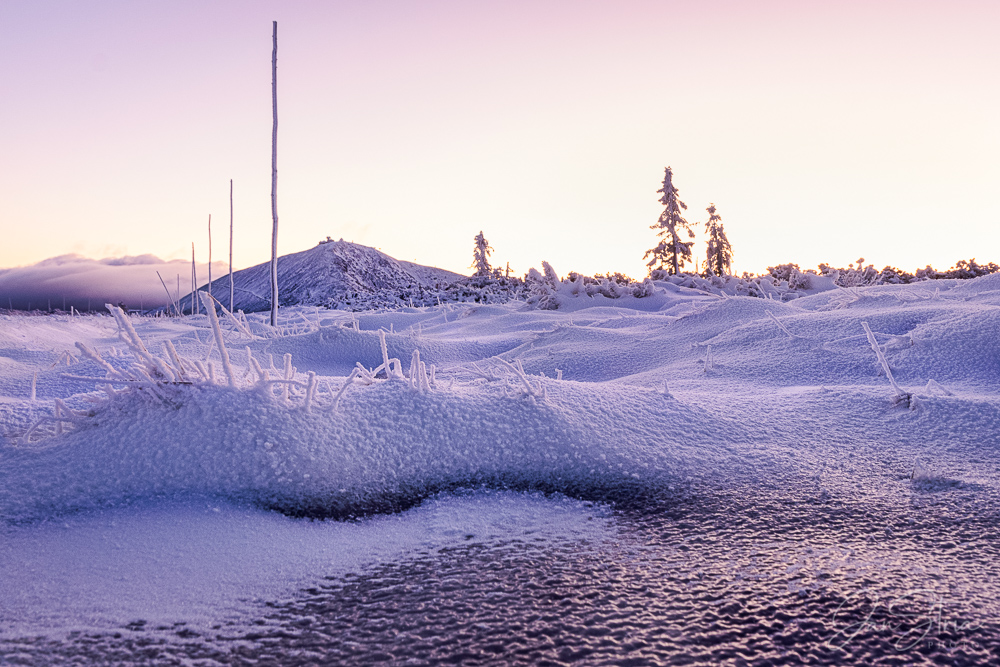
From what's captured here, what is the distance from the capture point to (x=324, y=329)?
215 inches

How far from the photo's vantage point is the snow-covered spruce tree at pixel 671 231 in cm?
2905

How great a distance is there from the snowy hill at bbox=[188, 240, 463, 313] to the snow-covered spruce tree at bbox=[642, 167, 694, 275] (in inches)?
865

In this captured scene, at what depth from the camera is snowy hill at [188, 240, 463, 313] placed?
156 ft

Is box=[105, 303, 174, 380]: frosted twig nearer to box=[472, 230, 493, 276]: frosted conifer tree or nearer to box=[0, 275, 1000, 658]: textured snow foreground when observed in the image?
box=[0, 275, 1000, 658]: textured snow foreground

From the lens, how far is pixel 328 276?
167ft

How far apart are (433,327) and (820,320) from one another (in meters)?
5.14

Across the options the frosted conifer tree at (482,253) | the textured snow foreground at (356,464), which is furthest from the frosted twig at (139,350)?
the frosted conifer tree at (482,253)

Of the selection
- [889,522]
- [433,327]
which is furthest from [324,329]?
[889,522]

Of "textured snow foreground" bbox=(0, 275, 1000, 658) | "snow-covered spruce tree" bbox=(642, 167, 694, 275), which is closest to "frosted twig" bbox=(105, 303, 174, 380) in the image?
"textured snow foreground" bbox=(0, 275, 1000, 658)

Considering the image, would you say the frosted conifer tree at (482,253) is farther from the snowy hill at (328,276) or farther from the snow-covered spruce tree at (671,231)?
the snow-covered spruce tree at (671,231)

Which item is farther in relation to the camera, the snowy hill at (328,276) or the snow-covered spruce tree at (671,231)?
the snowy hill at (328,276)

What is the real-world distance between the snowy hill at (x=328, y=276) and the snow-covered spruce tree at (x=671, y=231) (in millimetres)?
21980

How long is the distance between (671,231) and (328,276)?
101ft

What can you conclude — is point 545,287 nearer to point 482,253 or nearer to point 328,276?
point 482,253
